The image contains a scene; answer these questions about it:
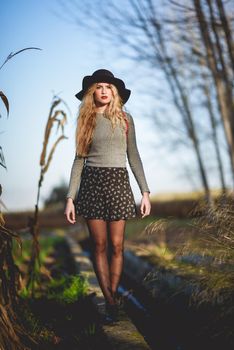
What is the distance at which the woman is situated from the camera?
3.08m

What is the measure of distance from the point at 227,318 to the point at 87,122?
163 centimetres

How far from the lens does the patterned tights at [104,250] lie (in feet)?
10.2

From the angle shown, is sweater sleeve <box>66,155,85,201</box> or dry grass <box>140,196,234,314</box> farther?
sweater sleeve <box>66,155,85,201</box>

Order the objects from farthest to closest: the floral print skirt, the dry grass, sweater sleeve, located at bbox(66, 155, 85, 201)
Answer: sweater sleeve, located at bbox(66, 155, 85, 201)
the floral print skirt
the dry grass

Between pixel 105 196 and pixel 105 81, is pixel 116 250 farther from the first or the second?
pixel 105 81

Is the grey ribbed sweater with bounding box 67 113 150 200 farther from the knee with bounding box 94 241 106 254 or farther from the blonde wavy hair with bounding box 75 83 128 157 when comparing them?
the knee with bounding box 94 241 106 254

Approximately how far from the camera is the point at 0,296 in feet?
7.53

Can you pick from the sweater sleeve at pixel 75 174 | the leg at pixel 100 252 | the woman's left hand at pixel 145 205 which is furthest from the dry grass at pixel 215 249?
the sweater sleeve at pixel 75 174

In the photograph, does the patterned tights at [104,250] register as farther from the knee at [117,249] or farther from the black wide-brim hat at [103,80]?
the black wide-brim hat at [103,80]

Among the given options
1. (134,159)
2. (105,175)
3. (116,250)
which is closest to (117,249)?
(116,250)

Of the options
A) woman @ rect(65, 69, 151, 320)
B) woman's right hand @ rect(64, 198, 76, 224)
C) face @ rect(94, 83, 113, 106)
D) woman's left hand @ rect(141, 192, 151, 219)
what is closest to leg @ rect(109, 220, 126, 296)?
woman @ rect(65, 69, 151, 320)

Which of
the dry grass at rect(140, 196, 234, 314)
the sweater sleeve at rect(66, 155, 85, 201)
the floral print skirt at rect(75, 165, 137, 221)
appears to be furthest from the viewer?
the sweater sleeve at rect(66, 155, 85, 201)

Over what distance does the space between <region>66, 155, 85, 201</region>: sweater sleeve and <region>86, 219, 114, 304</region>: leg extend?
26 centimetres

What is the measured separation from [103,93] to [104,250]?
116 cm
